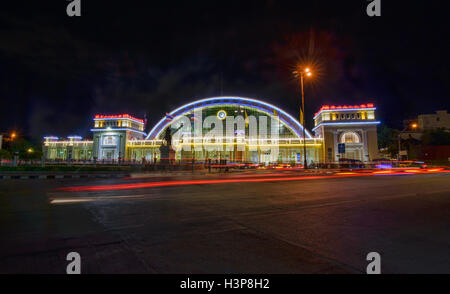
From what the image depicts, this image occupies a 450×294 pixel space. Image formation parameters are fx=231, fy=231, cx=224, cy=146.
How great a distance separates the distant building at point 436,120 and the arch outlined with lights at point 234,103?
36078mm

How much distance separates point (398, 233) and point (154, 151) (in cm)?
6985

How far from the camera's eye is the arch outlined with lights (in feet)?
226

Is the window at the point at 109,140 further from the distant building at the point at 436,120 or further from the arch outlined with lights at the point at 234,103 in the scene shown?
the distant building at the point at 436,120

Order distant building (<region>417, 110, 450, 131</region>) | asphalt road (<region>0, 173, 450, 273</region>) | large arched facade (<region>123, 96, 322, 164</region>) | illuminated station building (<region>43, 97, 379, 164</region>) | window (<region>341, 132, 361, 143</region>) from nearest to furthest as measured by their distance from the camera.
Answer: asphalt road (<region>0, 173, 450, 273</region>), illuminated station building (<region>43, 97, 379, 164</region>), window (<region>341, 132, 361, 143</region>), large arched facade (<region>123, 96, 322, 164</region>), distant building (<region>417, 110, 450, 131</region>)

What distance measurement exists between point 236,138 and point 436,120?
62.1 m

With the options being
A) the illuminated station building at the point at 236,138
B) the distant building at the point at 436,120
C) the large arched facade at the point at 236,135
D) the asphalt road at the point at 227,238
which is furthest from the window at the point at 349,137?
the asphalt road at the point at 227,238

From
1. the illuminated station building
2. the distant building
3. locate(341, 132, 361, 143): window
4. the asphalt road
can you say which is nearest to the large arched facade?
the illuminated station building

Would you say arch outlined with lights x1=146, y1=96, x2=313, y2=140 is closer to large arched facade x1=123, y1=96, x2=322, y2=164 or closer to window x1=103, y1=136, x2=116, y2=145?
large arched facade x1=123, y1=96, x2=322, y2=164

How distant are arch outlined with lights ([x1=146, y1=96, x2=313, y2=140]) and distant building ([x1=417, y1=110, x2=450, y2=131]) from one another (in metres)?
36.1

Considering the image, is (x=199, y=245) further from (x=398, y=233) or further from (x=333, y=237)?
(x=398, y=233)

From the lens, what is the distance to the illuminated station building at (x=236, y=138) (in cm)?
5747

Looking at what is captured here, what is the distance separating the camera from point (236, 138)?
58.0 metres

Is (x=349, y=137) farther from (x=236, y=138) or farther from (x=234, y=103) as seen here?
(x=234, y=103)

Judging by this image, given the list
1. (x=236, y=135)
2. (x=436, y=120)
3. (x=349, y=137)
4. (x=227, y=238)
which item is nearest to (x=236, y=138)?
(x=236, y=135)
